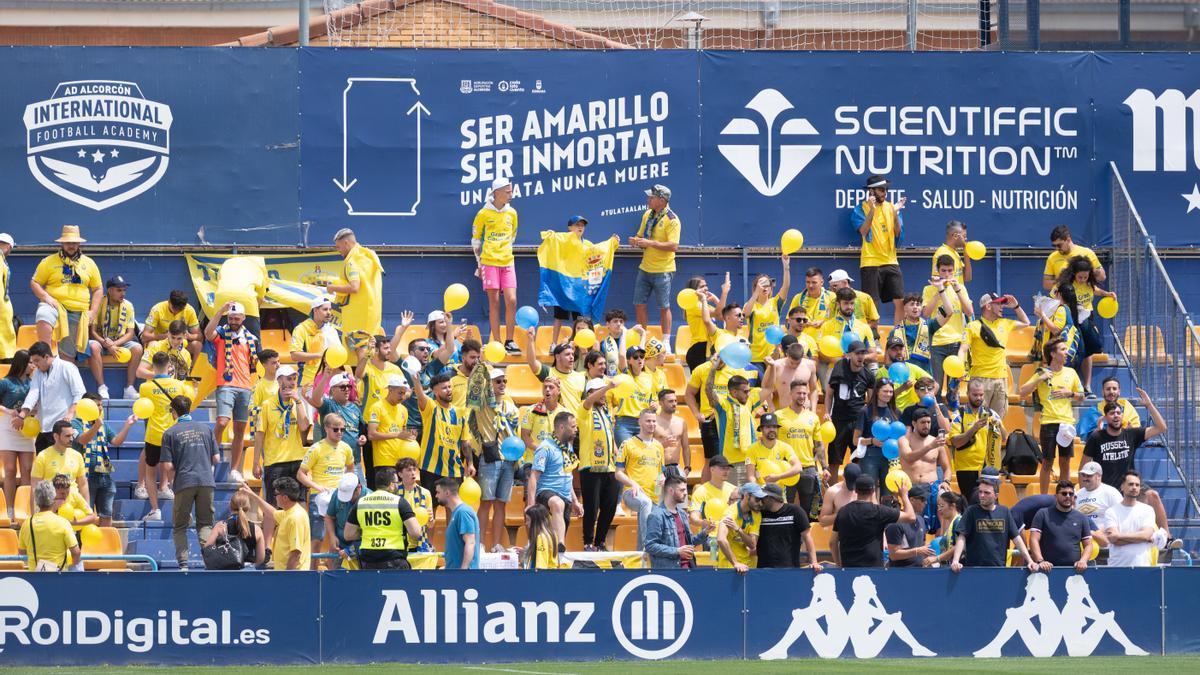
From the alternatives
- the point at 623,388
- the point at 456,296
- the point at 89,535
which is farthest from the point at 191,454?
the point at 623,388

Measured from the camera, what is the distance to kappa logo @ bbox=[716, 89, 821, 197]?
2098 cm

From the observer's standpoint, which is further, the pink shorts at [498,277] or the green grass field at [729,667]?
the pink shorts at [498,277]

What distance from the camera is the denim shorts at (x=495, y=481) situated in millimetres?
16750

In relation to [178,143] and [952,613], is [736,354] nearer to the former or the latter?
[952,613]

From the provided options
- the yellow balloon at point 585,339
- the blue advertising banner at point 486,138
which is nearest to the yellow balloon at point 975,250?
the blue advertising banner at point 486,138

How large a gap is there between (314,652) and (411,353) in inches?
164

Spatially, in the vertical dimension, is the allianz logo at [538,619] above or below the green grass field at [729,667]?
above

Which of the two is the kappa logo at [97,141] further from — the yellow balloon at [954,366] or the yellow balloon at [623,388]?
the yellow balloon at [954,366]

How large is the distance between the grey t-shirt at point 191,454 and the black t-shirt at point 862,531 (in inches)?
225

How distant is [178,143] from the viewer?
67.2 feet

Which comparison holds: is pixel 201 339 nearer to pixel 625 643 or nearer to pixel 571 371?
pixel 571 371

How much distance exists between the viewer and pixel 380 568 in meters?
14.9

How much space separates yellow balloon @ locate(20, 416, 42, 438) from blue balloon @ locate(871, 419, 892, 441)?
7.97m

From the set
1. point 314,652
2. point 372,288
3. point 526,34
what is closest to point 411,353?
point 372,288
